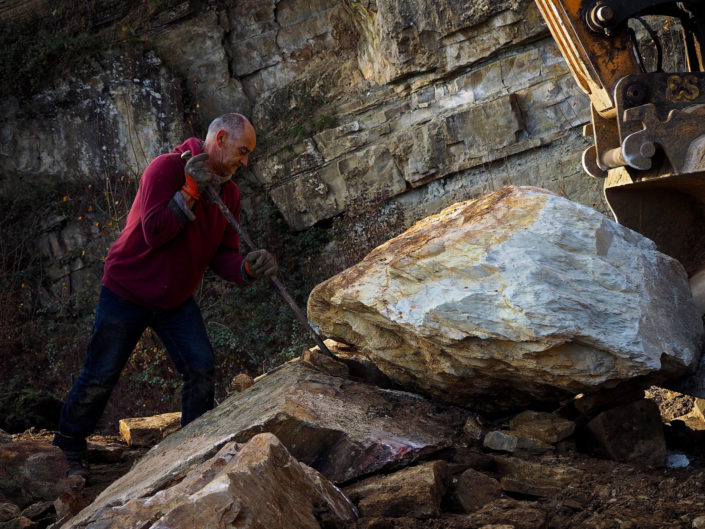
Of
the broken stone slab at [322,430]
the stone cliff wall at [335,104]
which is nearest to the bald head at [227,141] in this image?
the broken stone slab at [322,430]

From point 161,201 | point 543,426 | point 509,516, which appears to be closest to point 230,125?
point 161,201

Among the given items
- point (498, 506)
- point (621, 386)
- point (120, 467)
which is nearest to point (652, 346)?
point (621, 386)

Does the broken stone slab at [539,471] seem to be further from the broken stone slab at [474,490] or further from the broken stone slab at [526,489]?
the broken stone slab at [474,490]

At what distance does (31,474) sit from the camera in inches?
139

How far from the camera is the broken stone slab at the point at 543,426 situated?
9.46ft

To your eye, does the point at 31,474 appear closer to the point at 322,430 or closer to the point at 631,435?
the point at 322,430

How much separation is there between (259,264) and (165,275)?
50cm

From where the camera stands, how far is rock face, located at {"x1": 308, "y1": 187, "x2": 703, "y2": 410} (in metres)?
2.70

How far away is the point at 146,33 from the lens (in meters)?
10.3

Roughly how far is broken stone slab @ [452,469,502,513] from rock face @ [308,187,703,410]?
503mm

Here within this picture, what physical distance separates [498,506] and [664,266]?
1443 millimetres

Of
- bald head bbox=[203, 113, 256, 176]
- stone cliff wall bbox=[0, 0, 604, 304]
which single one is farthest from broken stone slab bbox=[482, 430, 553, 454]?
stone cliff wall bbox=[0, 0, 604, 304]

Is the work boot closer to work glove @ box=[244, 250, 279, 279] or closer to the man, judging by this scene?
the man

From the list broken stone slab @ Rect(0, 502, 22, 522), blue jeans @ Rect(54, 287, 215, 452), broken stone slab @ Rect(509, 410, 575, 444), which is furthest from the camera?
blue jeans @ Rect(54, 287, 215, 452)
